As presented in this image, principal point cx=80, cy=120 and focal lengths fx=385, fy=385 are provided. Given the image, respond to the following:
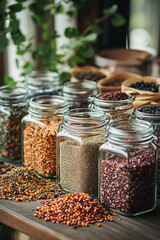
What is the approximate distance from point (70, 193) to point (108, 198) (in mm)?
145

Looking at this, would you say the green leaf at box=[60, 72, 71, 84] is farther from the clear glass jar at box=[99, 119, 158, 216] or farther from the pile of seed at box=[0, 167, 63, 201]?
the clear glass jar at box=[99, 119, 158, 216]

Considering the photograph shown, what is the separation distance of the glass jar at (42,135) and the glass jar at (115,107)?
15 centimetres

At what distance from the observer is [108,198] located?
4.53ft

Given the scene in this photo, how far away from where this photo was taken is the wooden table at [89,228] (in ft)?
4.05

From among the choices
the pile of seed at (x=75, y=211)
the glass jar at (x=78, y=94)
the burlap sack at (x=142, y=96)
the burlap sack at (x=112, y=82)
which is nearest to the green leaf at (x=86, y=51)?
the burlap sack at (x=112, y=82)

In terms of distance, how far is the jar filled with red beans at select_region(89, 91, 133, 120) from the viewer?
1614 mm

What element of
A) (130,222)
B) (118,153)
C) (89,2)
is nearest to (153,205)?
(130,222)

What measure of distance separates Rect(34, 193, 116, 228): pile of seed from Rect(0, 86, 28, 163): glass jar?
48 centimetres

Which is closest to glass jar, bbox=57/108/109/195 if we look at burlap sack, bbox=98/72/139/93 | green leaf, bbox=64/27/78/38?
burlap sack, bbox=98/72/139/93

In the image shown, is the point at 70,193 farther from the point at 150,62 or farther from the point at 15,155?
the point at 150,62

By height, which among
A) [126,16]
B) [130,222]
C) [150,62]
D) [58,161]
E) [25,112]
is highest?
[126,16]

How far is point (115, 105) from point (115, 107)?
0.01 m

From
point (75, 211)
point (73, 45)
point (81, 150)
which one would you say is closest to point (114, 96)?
point (81, 150)

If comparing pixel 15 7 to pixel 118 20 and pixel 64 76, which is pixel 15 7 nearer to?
pixel 64 76
